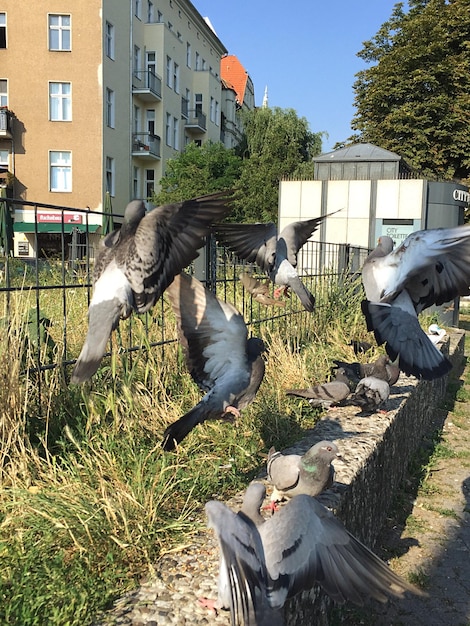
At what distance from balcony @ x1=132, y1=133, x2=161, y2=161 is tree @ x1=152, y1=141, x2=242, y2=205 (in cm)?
166

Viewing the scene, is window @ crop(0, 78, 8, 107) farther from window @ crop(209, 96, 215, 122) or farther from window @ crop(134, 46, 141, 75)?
window @ crop(209, 96, 215, 122)

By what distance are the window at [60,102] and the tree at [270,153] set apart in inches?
316

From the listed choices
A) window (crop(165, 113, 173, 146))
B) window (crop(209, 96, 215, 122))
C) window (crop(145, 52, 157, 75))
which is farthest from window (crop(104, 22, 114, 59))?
window (crop(209, 96, 215, 122))

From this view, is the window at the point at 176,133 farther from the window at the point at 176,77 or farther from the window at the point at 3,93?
the window at the point at 3,93

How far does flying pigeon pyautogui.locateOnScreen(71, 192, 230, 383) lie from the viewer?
2.38 meters

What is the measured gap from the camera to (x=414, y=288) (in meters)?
3.54

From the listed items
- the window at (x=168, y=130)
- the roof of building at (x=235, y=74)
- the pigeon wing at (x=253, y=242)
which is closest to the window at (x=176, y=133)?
the window at (x=168, y=130)

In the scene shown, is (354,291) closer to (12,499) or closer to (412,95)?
(12,499)

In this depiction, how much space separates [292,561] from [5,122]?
24.4 meters

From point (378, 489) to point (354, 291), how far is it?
5418 millimetres

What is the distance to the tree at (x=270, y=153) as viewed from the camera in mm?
26906

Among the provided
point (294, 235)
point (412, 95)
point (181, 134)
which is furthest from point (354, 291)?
point (181, 134)

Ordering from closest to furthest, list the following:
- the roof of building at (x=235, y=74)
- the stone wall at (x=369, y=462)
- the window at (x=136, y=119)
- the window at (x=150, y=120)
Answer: the stone wall at (x=369, y=462) → the window at (x=136, y=119) → the window at (x=150, y=120) → the roof of building at (x=235, y=74)

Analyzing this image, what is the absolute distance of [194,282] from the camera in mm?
2746
